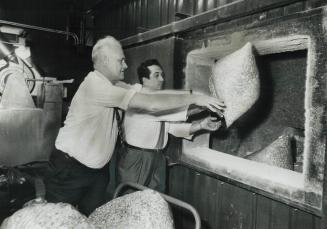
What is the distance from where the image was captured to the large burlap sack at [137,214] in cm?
123

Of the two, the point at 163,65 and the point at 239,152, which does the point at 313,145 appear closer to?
the point at 239,152

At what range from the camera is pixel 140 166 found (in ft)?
8.41

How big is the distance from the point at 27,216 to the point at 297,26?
1.65 metres

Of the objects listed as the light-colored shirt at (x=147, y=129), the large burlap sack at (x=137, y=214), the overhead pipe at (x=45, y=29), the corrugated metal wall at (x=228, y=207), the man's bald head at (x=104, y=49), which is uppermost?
the overhead pipe at (x=45, y=29)

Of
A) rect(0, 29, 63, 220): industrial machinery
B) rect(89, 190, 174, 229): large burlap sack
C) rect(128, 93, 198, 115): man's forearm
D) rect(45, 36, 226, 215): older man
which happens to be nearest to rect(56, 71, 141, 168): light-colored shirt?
rect(45, 36, 226, 215): older man

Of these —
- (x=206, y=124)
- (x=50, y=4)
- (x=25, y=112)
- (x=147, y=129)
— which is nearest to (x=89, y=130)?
(x=147, y=129)

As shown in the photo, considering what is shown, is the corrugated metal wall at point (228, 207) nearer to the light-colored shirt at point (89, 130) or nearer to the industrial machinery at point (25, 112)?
the light-colored shirt at point (89, 130)

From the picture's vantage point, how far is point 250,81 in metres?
1.67

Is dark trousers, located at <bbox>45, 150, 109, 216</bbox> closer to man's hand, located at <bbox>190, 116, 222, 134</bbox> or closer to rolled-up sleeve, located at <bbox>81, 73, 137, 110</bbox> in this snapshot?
rolled-up sleeve, located at <bbox>81, 73, 137, 110</bbox>

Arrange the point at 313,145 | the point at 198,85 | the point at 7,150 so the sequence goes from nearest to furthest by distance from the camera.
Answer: the point at 313,145 < the point at 198,85 < the point at 7,150

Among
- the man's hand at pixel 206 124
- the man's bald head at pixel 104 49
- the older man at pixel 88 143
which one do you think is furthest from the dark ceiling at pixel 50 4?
the man's hand at pixel 206 124

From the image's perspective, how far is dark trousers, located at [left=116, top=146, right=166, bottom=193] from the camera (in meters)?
2.56

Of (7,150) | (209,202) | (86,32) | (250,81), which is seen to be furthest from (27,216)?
(86,32)

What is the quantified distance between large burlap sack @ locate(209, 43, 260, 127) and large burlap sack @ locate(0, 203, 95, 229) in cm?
107
